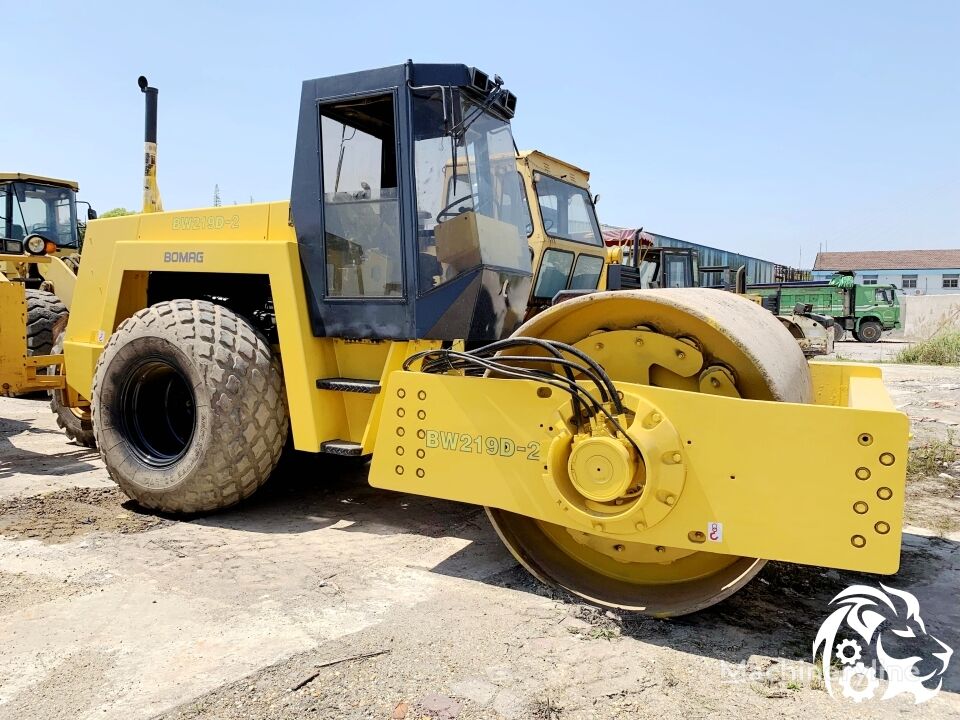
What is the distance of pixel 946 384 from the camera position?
1202 centimetres

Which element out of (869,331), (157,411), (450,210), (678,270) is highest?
(450,210)

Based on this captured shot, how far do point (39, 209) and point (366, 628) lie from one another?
11.0 m

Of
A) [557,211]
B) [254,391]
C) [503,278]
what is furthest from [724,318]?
[557,211]

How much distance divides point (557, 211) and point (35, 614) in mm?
5687

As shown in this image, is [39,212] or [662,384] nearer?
[662,384]

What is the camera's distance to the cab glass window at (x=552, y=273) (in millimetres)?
7154

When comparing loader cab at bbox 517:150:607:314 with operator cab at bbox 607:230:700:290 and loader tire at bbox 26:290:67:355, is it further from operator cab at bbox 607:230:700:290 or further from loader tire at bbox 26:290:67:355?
loader tire at bbox 26:290:67:355

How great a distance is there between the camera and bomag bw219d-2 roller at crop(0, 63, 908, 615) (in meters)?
2.71

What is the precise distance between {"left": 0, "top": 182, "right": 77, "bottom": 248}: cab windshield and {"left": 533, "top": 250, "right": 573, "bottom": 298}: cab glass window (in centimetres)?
826

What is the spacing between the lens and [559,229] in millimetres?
7465

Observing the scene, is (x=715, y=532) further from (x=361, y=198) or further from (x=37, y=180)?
(x=37, y=180)

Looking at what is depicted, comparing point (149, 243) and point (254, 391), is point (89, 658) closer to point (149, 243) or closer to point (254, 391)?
point (254, 391)

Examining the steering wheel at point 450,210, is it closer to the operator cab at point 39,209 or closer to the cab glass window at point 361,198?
the cab glass window at point 361,198

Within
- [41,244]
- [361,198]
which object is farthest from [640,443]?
[41,244]
